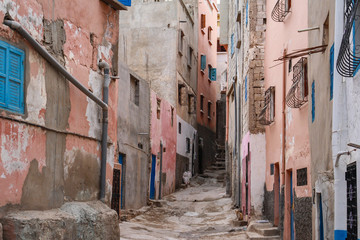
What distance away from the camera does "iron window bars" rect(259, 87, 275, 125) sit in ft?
53.1

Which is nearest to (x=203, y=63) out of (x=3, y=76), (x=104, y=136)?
(x=104, y=136)

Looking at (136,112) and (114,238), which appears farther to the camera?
(136,112)

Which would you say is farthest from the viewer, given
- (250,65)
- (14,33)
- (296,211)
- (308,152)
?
(250,65)

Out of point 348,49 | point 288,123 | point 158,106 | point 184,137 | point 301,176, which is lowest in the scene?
point 301,176

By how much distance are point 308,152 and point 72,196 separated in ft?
14.7

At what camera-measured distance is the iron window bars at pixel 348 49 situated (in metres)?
6.33

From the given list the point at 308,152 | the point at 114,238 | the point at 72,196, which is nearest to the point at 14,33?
the point at 72,196

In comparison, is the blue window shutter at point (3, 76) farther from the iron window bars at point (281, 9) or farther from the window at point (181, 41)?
the window at point (181, 41)

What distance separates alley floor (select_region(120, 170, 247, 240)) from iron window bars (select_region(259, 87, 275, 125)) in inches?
127

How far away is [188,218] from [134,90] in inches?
201

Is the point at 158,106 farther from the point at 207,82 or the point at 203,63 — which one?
the point at 207,82

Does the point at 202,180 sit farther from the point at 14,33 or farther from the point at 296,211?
the point at 14,33

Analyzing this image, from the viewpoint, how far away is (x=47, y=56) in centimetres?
856

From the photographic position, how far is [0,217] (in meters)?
7.38
